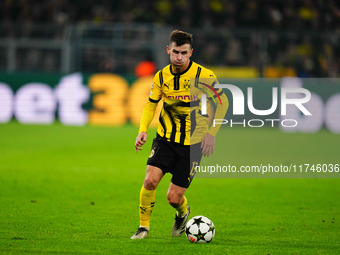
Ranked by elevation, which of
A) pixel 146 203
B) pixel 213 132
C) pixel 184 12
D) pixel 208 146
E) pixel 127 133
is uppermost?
pixel 184 12

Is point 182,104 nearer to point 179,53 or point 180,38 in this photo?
point 179,53

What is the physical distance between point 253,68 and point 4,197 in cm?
1300

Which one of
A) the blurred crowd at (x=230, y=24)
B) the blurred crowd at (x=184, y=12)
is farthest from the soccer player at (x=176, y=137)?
the blurred crowd at (x=184, y=12)

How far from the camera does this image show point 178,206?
253 inches

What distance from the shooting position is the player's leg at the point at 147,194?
618cm

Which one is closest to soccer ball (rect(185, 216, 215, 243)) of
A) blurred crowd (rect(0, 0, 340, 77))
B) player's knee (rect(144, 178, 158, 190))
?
player's knee (rect(144, 178, 158, 190))

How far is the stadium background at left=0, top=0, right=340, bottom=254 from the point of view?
674 cm

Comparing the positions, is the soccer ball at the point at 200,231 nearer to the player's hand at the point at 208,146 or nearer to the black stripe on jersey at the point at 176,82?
the player's hand at the point at 208,146

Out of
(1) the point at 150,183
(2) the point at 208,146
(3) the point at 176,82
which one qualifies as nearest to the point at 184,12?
(3) the point at 176,82

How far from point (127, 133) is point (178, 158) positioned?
1202cm

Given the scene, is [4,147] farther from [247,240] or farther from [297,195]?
[247,240]

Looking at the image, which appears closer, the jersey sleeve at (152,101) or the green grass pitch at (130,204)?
the green grass pitch at (130,204)

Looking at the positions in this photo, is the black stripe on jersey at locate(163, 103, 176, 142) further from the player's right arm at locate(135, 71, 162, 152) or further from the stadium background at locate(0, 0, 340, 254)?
the stadium background at locate(0, 0, 340, 254)

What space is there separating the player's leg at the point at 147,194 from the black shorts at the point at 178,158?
0.09 m
